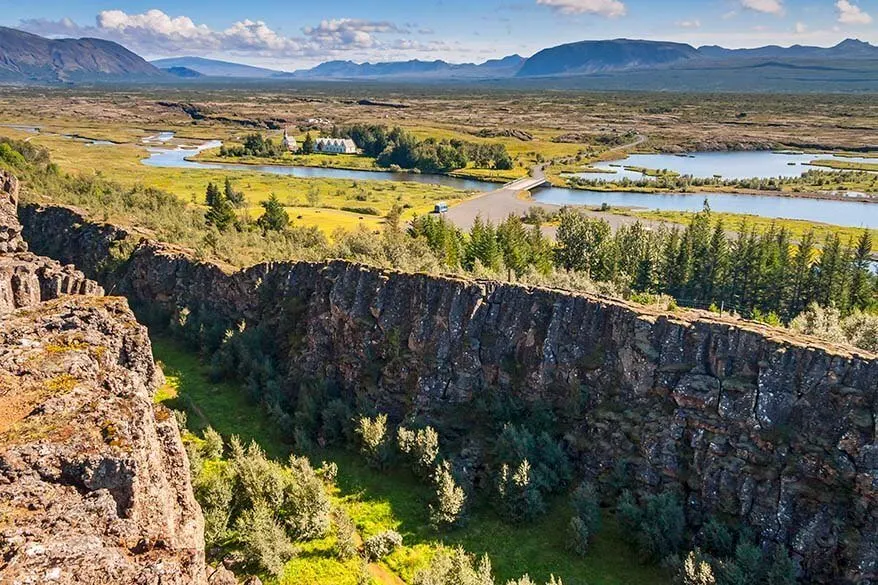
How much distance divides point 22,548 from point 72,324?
13.5m

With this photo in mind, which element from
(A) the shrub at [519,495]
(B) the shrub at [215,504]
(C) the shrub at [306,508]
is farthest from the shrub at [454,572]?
(B) the shrub at [215,504]

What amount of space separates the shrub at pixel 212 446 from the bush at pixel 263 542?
23.3 ft

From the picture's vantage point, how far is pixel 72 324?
24.8 m

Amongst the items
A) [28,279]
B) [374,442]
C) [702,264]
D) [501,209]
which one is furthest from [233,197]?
[374,442]

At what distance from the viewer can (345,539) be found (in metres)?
26.6

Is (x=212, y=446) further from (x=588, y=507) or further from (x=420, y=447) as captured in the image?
(x=588, y=507)

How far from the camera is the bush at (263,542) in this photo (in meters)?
25.2

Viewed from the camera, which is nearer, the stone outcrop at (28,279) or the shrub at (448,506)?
the shrub at (448,506)

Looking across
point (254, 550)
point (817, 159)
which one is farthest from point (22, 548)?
point (817, 159)

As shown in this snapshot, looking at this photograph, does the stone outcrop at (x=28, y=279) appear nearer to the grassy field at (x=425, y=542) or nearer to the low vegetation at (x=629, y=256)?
the low vegetation at (x=629, y=256)

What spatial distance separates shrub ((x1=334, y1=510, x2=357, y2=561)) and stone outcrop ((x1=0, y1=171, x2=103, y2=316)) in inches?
765

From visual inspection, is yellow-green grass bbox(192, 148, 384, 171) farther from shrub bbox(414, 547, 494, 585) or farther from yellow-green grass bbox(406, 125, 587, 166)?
shrub bbox(414, 547, 494, 585)

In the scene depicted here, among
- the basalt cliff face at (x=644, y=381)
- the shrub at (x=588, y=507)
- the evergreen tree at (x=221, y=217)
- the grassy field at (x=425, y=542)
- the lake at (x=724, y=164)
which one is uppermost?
the lake at (x=724, y=164)

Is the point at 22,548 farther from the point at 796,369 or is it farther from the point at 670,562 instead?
the point at 796,369
